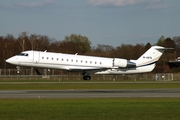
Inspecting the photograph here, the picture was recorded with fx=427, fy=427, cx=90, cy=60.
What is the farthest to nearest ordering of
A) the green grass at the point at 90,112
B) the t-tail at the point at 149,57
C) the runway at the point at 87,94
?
the t-tail at the point at 149,57 < the runway at the point at 87,94 < the green grass at the point at 90,112

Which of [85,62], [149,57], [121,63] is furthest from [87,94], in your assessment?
[149,57]

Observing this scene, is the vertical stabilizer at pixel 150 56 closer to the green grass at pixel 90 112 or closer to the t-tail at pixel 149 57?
the t-tail at pixel 149 57

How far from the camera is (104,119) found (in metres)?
16.9

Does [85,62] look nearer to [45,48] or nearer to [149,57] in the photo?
[149,57]

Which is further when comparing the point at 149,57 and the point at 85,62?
the point at 149,57

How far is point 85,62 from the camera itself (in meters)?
60.6

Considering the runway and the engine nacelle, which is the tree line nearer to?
the engine nacelle

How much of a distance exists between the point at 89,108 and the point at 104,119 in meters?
3.77

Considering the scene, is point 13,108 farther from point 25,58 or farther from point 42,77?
point 42,77

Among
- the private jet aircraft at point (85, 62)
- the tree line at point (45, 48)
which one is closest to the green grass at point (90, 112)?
the private jet aircraft at point (85, 62)

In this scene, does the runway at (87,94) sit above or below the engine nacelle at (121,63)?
below

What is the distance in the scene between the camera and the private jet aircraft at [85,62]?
57781 millimetres

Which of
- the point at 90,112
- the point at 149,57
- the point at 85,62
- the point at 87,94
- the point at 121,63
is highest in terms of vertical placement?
the point at 149,57

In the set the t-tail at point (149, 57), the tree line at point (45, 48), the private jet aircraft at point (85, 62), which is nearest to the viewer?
the private jet aircraft at point (85, 62)
